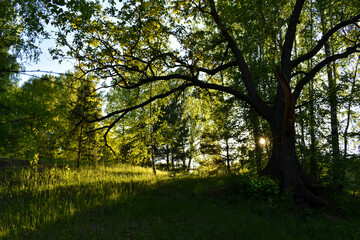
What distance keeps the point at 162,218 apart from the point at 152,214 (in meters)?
0.38

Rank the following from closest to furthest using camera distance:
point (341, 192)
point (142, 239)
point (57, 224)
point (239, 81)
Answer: point (142, 239) < point (57, 224) < point (341, 192) < point (239, 81)

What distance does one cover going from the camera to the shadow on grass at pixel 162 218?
16.5 ft

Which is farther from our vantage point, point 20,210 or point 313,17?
point 313,17

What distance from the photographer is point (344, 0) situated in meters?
9.48

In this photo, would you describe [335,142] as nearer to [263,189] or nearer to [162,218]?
[263,189]

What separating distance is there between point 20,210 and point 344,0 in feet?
47.5

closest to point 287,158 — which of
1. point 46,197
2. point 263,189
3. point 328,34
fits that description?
point 263,189

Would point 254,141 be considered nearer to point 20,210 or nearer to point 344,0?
point 344,0

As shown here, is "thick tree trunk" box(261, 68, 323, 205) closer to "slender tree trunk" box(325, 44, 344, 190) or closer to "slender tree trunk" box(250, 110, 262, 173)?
"slender tree trunk" box(325, 44, 344, 190)

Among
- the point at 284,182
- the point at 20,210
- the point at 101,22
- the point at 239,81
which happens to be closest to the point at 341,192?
the point at 284,182

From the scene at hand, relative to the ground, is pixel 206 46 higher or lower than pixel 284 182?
higher

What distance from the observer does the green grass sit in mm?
5074

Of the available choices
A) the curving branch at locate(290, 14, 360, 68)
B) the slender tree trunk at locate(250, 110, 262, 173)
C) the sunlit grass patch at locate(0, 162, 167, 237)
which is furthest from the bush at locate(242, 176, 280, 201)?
the curving branch at locate(290, 14, 360, 68)

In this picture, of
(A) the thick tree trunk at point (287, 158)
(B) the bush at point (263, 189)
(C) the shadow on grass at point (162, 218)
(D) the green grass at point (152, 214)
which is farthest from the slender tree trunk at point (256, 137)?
(C) the shadow on grass at point (162, 218)
